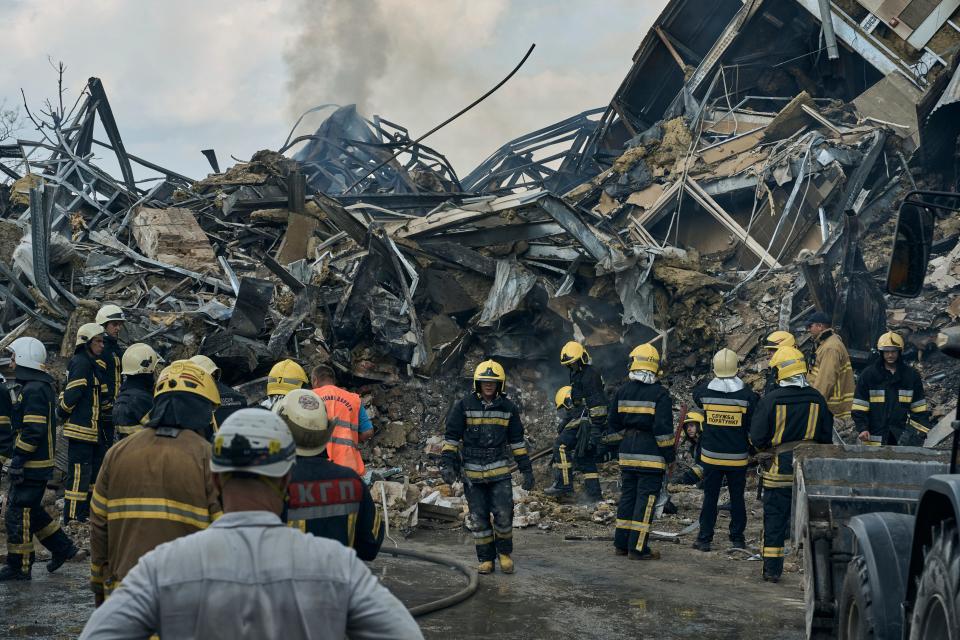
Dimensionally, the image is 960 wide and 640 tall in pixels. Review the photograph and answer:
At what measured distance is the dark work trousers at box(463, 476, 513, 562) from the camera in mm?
8367

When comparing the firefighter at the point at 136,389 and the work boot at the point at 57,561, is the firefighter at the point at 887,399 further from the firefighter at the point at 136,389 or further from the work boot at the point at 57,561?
the work boot at the point at 57,561

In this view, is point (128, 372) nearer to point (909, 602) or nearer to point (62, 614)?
point (62, 614)

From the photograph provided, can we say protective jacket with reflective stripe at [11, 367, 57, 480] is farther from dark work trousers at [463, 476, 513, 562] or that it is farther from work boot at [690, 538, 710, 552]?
work boot at [690, 538, 710, 552]

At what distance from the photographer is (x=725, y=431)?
8992 mm

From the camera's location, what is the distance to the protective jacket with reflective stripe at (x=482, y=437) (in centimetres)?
834

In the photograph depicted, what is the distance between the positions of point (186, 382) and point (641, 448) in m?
5.39

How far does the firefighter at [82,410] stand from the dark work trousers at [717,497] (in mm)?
5481

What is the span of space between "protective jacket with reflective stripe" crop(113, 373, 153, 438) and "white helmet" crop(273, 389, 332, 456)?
3541 millimetres

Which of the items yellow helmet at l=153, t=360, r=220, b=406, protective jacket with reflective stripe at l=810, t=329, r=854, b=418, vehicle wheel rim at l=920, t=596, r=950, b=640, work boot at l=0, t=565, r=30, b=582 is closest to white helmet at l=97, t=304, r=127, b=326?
work boot at l=0, t=565, r=30, b=582

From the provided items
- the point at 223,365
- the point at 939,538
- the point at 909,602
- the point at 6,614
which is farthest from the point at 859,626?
the point at 223,365

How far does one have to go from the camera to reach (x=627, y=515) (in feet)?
30.1

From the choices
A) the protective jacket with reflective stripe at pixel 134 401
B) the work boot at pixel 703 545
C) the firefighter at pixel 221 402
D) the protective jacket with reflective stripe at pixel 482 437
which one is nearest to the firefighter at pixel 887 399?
the work boot at pixel 703 545

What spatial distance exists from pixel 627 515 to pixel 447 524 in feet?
7.76

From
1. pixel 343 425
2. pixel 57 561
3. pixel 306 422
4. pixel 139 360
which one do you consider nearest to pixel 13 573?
pixel 57 561
